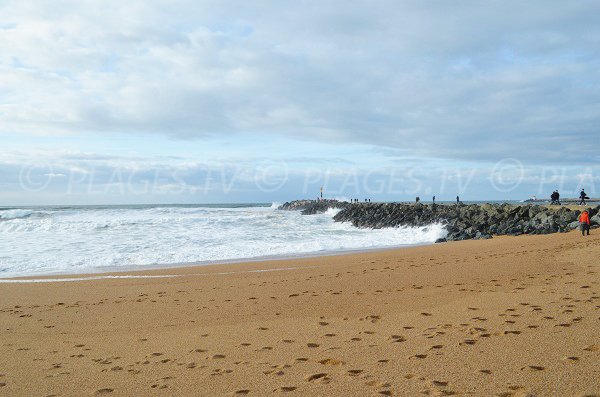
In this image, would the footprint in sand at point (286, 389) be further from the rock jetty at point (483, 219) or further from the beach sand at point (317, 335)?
the rock jetty at point (483, 219)

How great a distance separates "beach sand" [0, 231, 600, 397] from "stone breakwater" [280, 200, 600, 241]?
12.7m

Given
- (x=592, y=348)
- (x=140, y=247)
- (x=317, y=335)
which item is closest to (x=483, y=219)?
(x=140, y=247)

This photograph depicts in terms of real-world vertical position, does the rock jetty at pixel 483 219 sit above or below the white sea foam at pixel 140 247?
above

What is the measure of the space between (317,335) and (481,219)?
23827 mm

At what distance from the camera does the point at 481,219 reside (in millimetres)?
26984

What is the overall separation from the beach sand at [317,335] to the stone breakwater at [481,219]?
12698mm

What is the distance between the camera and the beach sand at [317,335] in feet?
12.8

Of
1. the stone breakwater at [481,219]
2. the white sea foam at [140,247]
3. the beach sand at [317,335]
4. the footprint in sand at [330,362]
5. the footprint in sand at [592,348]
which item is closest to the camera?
the beach sand at [317,335]

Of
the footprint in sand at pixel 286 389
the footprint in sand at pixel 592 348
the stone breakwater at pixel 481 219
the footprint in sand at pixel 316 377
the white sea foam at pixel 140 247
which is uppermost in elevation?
the stone breakwater at pixel 481 219

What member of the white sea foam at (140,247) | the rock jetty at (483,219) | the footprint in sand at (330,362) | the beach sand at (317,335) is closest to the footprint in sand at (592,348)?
the beach sand at (317,335)

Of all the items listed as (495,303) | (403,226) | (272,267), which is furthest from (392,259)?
(403,226)

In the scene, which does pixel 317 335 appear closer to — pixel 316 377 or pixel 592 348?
pixel 316 377

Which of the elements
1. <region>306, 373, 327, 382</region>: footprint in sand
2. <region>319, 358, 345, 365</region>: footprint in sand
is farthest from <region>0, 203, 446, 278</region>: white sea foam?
<region>306, 373, 327, 382</region>: footprint in sand

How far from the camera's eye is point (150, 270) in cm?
1300
